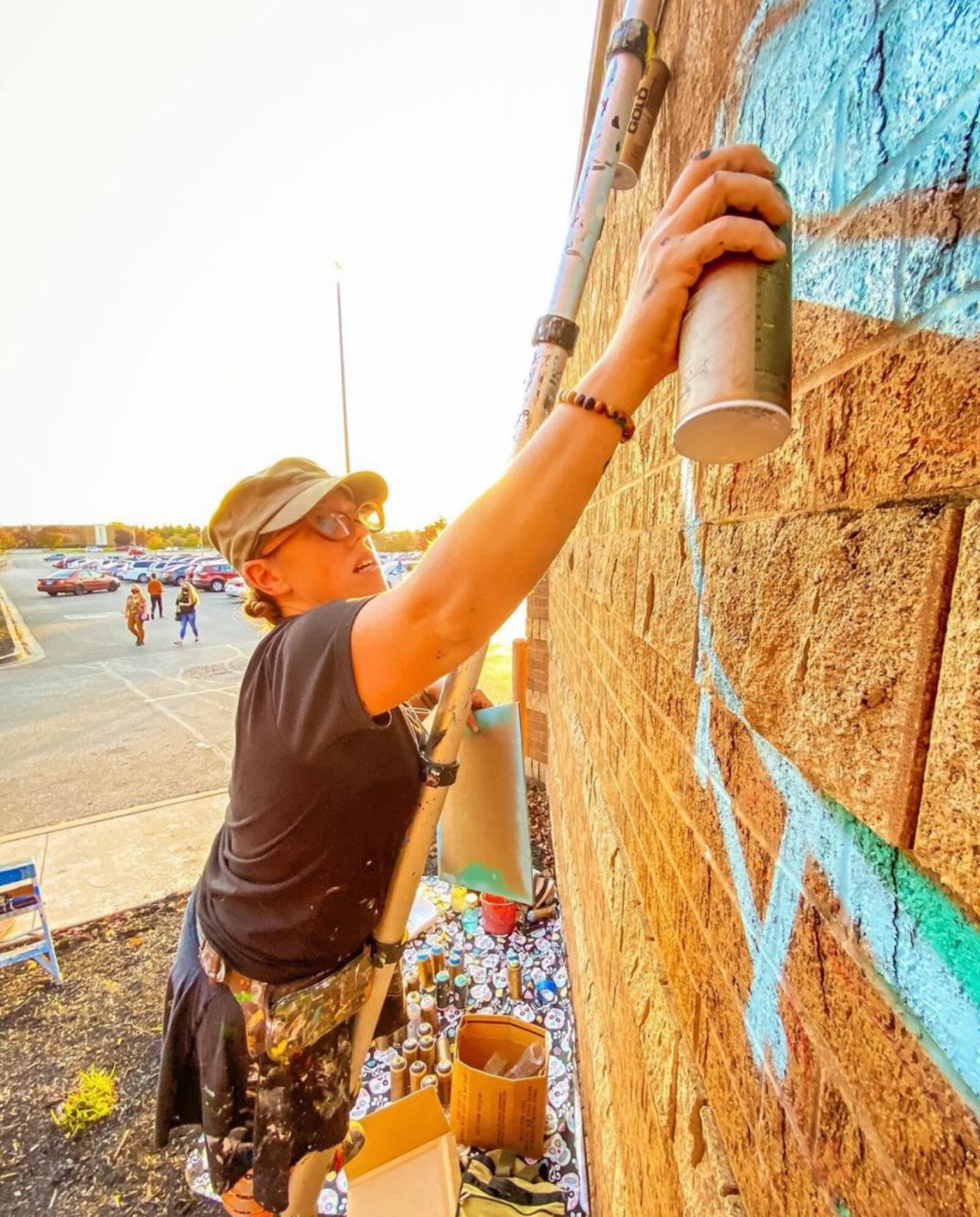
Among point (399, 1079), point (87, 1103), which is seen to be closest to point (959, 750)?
point (399, 1079)

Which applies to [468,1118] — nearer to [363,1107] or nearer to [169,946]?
[363,1107]

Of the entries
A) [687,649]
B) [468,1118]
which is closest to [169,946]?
[468,1118]

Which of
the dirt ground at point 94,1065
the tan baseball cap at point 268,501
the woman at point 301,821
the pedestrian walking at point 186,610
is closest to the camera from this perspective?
the woman at point 301,821

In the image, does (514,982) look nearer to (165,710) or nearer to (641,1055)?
(641,1055)

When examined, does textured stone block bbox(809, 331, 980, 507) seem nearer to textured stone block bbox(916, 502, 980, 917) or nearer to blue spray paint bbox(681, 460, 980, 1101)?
textured stone block bbox(916, 502, 980, 917)

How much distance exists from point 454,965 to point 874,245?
4.47m

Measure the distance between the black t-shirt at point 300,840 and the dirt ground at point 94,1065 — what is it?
2.18 meters

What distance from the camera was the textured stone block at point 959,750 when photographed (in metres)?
0.41

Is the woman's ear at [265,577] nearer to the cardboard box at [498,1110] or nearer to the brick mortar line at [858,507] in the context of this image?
the brick mortar line at [858,507]

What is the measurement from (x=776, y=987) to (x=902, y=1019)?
0.26 meters

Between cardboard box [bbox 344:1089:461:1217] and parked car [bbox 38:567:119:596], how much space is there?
39.7m

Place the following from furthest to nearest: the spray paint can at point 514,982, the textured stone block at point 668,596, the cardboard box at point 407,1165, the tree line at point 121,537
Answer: the tree line at point 121,537, the spray paint can at point 514,982, the cardboard box at point 407,1165, the textured stone block at point 668,596

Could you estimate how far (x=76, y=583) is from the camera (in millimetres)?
34188

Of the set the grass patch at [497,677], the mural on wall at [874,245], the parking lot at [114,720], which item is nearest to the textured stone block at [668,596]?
the mural on wall at [874,245]
